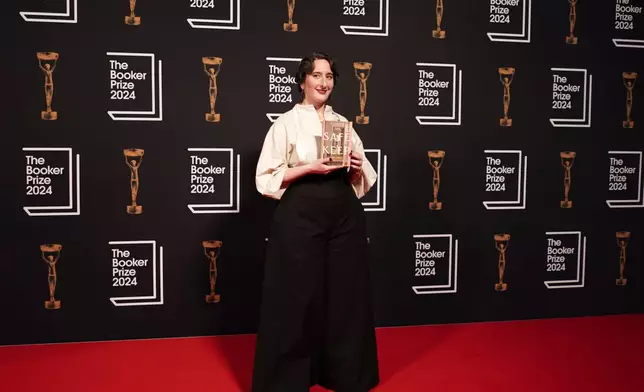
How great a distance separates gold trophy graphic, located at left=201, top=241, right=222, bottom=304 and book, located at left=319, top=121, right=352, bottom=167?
4.18 feet

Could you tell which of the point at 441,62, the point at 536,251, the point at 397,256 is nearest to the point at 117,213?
the point at 397,256

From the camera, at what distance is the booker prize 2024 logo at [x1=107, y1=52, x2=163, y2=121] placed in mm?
3545

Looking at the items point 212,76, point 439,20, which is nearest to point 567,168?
point 439,20

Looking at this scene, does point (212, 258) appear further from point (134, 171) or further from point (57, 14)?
Result: point (57, 14)

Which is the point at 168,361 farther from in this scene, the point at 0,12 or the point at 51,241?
the point at 0,12

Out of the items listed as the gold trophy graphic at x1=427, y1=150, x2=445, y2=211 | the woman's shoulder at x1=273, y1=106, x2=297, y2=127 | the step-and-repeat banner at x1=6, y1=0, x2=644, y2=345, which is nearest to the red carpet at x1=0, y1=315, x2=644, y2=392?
the step-and-repeat banner at x1=6, y1=0, x2=644, y2=345

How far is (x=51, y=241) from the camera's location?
3562 mm

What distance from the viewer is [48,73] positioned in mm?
3480

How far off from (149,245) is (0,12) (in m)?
1.45

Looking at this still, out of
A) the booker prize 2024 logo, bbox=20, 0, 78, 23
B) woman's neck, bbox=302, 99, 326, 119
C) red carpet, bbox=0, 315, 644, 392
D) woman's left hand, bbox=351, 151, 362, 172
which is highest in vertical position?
the booker prize 2024 logo, bbox=20, 0, 78, 23

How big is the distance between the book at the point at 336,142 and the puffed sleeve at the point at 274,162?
0.18m

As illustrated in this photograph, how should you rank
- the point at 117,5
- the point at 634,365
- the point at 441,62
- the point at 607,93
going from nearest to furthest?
the point at 634,365, the point at 117,5, the point at 441,62, the point at 607,93

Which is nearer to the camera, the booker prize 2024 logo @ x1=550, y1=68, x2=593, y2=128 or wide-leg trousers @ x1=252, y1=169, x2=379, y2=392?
wide-leg trousers @ x1=252, y1=169, x2=379, y2=392

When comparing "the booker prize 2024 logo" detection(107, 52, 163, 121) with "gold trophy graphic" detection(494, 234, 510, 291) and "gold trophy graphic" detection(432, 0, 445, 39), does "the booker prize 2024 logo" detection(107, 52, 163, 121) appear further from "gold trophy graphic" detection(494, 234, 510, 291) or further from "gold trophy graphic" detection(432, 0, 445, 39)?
"gold trophy graphic" detection(494, 234, 510, 291)
